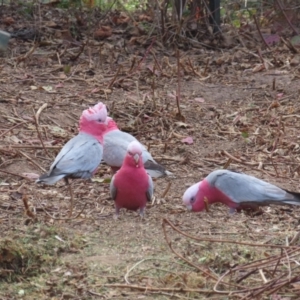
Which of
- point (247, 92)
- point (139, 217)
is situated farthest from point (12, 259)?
point (247, 92)

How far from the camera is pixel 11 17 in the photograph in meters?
9.75

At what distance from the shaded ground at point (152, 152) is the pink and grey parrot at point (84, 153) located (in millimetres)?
148

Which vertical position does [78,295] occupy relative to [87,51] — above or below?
above

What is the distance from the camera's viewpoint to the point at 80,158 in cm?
529

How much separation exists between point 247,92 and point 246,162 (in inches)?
79.1

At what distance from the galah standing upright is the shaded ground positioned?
5.8 inches

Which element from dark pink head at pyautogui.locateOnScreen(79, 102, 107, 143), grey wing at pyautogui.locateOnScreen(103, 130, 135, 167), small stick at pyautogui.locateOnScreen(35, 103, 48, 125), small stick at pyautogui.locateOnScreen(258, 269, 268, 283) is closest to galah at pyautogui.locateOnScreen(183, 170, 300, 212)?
grey wing at pyautogui.locateOnScreen(103, 130, 135, 167)

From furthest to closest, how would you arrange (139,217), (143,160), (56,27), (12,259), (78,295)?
Answer: (56,27) < (143,160) < (139,217) < (12,259) < (78,295)

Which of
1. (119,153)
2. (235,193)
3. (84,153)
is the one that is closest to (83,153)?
(84,153)

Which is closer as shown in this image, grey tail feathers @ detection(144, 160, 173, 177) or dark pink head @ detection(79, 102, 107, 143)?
grey tail feathers @ detection(144, 160, 173, 177)

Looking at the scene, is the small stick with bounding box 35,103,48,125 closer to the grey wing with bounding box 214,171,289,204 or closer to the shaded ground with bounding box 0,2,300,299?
the shaded ground with bounding box 0,2,300,299

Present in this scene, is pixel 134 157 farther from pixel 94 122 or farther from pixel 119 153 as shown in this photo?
pixel 94 122

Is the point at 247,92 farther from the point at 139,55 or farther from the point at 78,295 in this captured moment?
the point at 78,295

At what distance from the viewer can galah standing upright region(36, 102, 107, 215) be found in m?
5.17
